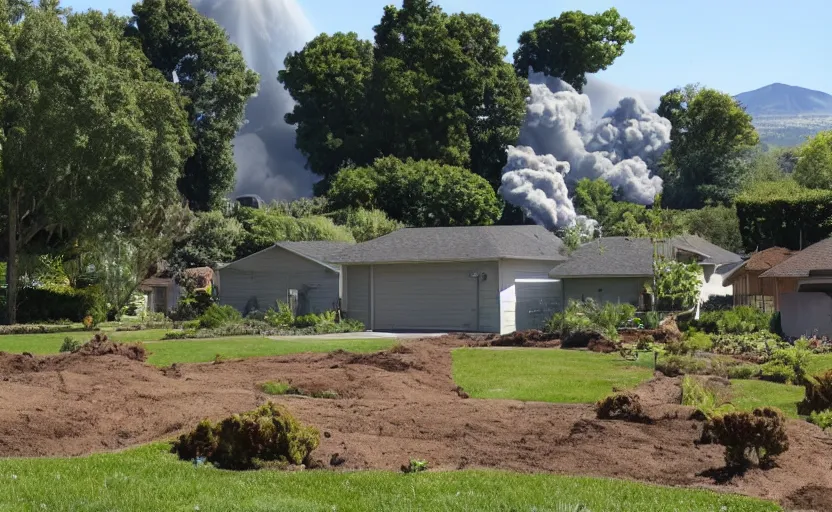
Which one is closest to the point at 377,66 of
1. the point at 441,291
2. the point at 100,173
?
the point at 100,173

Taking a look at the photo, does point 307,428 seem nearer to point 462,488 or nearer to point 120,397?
point 462,488

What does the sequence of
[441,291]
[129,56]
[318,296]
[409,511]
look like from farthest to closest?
[129,56]
[318,296]
[441,291]
[409,511]

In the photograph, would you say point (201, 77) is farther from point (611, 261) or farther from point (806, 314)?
point (806, 314)

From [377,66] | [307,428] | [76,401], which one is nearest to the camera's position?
[307,428]

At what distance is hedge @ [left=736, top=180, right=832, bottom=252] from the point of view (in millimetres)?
50719

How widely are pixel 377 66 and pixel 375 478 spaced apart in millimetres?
67079

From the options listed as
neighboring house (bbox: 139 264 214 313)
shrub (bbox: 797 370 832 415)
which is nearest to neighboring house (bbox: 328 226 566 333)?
neighboring house (bbox: 139 264 214 313)

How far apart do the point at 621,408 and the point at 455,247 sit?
89.3ft

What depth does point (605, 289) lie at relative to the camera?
128ft

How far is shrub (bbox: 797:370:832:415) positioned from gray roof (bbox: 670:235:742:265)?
25357 millimetres

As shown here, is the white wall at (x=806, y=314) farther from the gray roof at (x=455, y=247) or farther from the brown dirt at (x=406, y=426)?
the brown dirt at (x=406, y=426)

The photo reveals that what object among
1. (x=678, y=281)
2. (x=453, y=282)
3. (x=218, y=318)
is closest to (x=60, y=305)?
(x=218, y=318)

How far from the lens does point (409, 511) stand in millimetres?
8602

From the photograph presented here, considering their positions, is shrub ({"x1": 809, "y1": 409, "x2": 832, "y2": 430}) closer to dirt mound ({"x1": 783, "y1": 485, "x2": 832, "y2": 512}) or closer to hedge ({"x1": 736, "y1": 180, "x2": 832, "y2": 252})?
dirt mound ({"x1": 783, "y1": 485, "x2": 832, "y2": 512})
